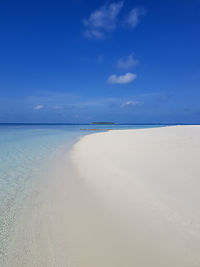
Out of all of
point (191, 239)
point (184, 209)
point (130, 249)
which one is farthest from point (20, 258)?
point (184, 209)

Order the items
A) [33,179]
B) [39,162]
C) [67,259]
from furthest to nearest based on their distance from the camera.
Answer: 1. [39,162]
2. [33,179]
3. [67,259]

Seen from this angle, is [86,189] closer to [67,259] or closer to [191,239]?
[67,259]

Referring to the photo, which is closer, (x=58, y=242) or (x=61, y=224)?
(x=58, y=242)

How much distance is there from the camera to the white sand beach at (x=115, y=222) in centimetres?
175

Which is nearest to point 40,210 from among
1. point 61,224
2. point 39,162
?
point 61,224

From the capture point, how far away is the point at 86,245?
193 cm

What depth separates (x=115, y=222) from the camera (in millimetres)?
2373

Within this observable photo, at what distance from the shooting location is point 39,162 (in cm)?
622

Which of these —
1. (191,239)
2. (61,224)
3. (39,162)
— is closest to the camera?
(191,239)

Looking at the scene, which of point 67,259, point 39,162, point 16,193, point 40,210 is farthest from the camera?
point 39,162

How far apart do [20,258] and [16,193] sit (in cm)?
208

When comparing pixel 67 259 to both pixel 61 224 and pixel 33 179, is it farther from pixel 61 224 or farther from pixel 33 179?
pixel 33 179

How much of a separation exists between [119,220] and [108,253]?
642mm

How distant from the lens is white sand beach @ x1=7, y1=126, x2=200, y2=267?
1.75m
